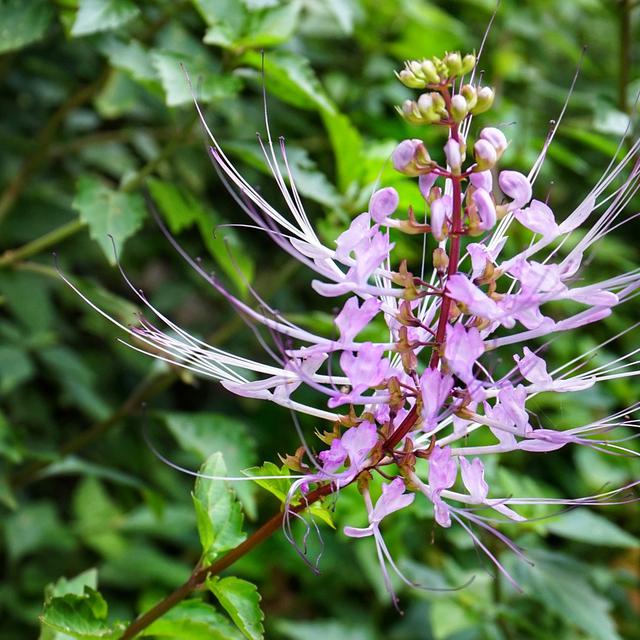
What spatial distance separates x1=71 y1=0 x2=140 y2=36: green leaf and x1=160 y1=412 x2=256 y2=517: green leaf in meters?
0.83

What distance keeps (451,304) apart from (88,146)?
1.74 m

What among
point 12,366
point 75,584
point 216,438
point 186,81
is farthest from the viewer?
point 12,366

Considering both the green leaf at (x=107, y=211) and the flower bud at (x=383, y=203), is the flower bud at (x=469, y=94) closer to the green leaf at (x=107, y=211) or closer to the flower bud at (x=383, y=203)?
the flower bud at (x=383, y=203)

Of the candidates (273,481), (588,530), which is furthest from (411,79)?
(588,530)

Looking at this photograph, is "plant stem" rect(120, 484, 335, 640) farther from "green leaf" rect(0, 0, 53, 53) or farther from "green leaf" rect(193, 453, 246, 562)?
"green leaf" rect(0, 0, 53, 53)

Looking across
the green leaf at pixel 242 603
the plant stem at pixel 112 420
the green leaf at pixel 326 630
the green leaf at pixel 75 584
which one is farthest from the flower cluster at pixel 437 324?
the green leaf at pixel 326 630

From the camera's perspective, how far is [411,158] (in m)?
0.98

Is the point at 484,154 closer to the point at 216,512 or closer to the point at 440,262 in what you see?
the point at 440,262

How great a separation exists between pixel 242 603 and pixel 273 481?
0.55 feet

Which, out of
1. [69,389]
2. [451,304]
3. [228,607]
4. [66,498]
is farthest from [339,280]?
[66,498]

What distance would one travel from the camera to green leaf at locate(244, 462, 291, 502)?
104 cm

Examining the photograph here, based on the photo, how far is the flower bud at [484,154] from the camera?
0.98 m

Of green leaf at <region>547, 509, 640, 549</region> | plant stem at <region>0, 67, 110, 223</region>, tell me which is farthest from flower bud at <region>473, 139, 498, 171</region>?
plant stem at <region>0, 67, 110, 223</region>

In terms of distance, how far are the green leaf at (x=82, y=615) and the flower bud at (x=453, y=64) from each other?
2.72 feet
